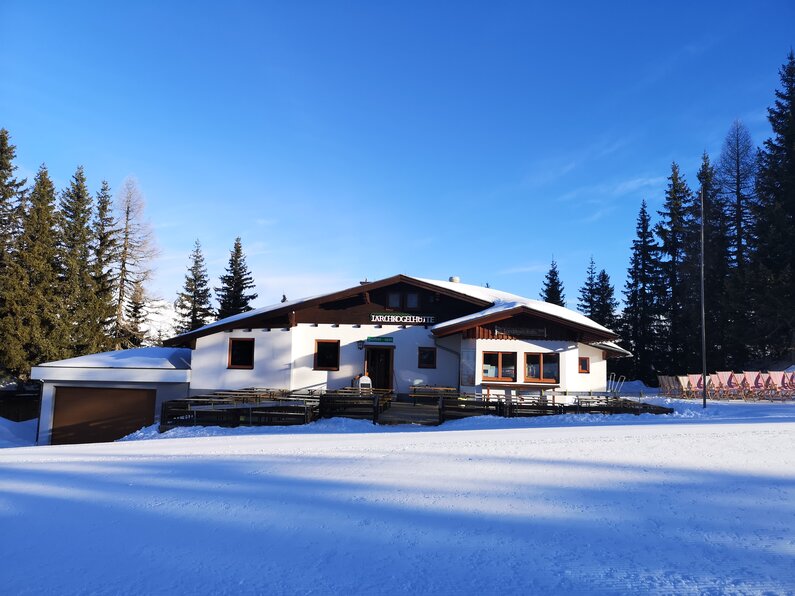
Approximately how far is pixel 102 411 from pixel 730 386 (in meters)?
26.8

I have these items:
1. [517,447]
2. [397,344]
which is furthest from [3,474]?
[397,344]

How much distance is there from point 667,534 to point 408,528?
2305 millimetres

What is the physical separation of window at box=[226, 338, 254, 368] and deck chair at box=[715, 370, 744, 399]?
20530mm

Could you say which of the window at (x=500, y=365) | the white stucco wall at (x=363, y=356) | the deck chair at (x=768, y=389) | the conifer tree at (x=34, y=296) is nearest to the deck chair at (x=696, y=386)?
the deck chair at (x=768, y=389)

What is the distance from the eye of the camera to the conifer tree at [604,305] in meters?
45.8

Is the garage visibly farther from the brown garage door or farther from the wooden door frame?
the wooden door frame

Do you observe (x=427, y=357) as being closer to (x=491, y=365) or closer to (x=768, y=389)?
(x=491, y=365)

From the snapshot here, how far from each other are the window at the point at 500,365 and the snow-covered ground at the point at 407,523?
1151 cm

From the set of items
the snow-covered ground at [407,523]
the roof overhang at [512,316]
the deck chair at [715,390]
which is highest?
the roof overhang at [512,316]

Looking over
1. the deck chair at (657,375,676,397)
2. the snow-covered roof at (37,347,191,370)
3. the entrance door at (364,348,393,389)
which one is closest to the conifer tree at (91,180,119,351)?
the snow-covered roof at (37,347,191,370)

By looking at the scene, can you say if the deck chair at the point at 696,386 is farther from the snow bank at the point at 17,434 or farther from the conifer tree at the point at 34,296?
the conifer tree at the point at 34,296

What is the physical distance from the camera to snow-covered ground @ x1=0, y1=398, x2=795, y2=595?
3.76 metres

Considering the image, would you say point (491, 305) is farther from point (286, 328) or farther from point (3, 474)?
point (3, 474)

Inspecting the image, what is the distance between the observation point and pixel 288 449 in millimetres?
9438
